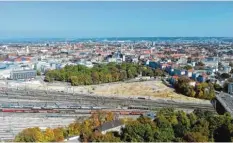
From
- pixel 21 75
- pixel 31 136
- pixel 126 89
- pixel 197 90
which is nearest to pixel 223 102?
pixel 197 90

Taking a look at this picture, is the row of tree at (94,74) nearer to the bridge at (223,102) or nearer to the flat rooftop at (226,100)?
the bridge at (223,102)

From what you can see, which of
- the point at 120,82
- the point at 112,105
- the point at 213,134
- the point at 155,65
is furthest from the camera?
the point at 155,65

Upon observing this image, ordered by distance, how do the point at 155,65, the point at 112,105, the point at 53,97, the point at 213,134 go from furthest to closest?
the point at 155,65, the point at 53,97, the point at 112,105, the point at 213,134

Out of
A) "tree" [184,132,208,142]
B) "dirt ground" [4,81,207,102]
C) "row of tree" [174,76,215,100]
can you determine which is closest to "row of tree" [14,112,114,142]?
"tree" [184,132,208,142]

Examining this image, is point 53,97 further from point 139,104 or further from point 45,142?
point 45,142

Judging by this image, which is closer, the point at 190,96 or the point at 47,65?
the point at 190,96

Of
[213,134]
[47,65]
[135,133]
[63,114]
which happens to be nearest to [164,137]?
[135,133]
